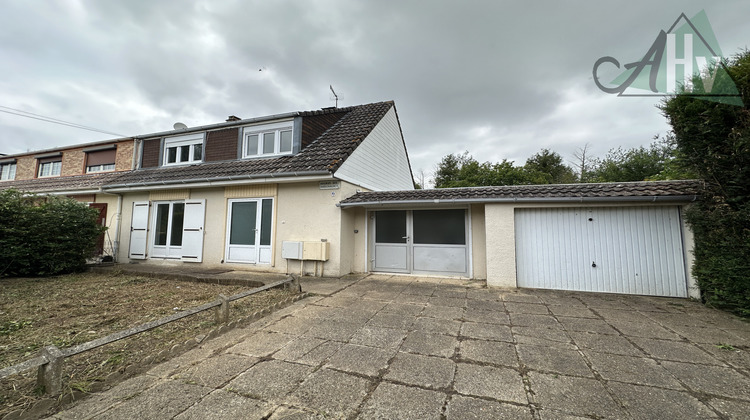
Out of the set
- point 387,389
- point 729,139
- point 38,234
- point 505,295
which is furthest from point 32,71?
point 729,139

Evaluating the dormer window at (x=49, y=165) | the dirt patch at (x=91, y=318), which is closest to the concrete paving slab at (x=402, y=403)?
the dirt patch at (x=91, y=318)

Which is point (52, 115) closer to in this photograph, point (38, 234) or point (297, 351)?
point (38, 234)

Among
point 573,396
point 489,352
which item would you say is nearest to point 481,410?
point 573,396

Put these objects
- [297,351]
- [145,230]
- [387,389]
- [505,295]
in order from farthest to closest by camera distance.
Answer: [145,230] < [505,295] < [297,351] < [387,389]

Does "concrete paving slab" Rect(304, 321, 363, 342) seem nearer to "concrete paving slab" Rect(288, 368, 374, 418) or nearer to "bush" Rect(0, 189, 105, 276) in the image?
"concrete paving slab" Rect(288, 368, 374, 418)

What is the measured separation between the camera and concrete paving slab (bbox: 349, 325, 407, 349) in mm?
2992

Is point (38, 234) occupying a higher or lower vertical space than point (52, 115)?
lower

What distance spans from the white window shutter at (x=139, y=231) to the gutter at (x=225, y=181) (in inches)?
28.3

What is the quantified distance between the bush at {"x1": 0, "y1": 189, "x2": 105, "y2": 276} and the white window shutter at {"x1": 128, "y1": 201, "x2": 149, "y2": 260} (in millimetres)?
1220

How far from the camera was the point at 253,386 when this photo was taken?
7.02 feet

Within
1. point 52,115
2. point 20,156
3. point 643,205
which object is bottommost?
point 643,205

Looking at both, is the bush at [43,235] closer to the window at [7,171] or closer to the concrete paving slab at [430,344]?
the concrete paving slab at [430,344]

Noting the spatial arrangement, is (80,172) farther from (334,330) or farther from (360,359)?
(360,359)

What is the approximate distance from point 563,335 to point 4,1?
1325 cm
